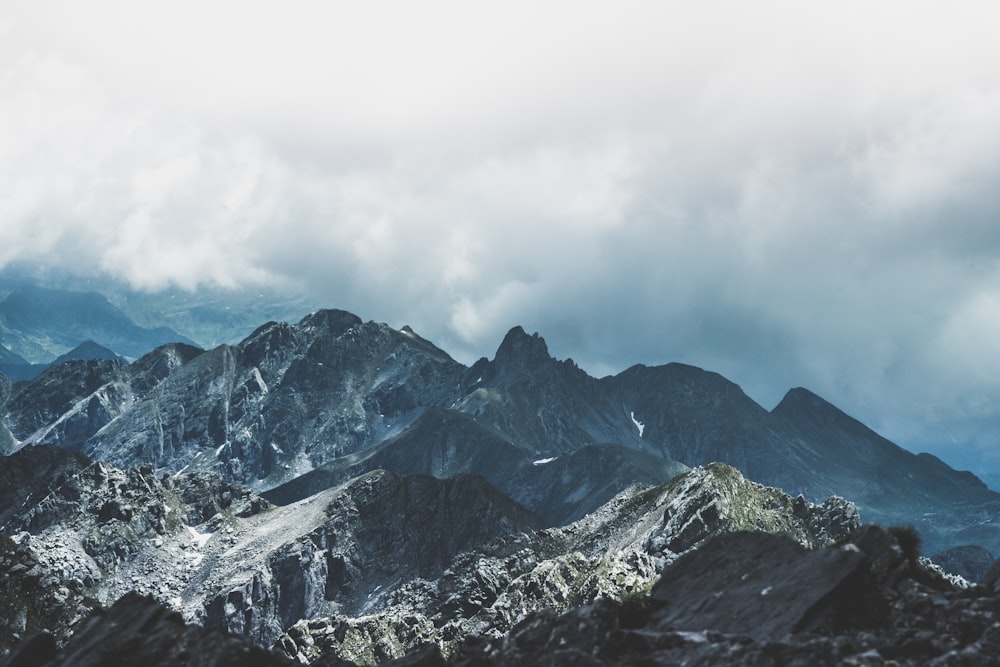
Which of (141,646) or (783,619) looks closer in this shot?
(783,619)

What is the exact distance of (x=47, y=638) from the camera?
68.9 meters

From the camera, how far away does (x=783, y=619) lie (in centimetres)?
5222

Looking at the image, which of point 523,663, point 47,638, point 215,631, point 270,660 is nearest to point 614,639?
point 523,663

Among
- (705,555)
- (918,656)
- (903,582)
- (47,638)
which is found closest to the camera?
(918,656)

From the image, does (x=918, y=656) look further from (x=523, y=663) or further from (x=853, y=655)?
(x=523, y=663)

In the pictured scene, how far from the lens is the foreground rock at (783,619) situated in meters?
46.5

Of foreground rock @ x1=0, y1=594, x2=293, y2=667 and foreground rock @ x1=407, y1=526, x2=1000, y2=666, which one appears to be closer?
foreground rock @ x1=407, y1=526, x2=1000, y2=666

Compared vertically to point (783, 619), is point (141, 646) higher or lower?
higher

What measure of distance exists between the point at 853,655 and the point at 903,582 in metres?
9.36

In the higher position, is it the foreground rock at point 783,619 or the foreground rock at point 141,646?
the foreground rock at point 141,646

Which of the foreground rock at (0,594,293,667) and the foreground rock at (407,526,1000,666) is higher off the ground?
the foreground rock at (0,594,293,667)

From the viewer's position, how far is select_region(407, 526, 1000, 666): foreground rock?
46531 millimetres

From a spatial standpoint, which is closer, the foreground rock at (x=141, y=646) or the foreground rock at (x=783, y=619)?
the foreground rock at (x=783, y=619)

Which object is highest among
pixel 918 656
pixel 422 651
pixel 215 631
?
pixel 215 631
